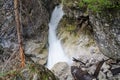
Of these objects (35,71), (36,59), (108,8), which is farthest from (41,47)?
(35,71)

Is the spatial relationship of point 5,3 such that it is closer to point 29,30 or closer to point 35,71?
point 29,30

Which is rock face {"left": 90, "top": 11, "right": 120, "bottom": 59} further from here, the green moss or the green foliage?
the green moss

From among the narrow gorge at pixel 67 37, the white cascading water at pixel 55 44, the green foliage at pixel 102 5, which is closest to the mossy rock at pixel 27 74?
the narrow gorge at pixel 67 37

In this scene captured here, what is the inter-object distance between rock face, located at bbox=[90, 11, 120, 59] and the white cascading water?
1.82 meters

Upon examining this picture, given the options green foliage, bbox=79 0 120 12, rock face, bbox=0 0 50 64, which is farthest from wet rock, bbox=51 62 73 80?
green foliage, bbox=79 0 120 12

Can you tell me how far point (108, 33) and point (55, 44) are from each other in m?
2.98

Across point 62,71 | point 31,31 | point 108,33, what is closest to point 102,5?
point 108,33

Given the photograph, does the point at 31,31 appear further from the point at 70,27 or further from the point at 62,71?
the point at 62,71

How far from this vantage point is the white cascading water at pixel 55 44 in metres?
10.7

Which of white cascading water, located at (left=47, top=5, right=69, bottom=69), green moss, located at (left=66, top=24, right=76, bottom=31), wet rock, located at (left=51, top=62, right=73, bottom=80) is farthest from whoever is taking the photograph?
white cascading water, located at (left=47, top=5, right=69, bottom=69)

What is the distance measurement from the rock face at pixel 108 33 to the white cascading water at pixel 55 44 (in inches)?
71.8

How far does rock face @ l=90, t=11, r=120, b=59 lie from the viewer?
27.7 ft

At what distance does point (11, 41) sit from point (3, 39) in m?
0.32

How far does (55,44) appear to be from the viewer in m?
11.1
